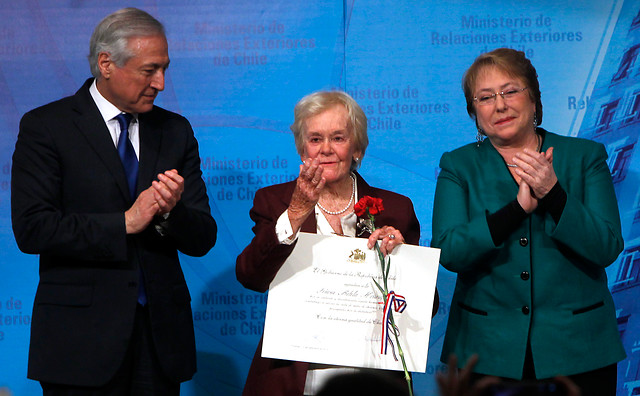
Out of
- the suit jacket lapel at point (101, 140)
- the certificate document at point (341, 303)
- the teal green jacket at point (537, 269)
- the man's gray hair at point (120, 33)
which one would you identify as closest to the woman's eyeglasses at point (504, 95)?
the teal green jacket at point (537, 269)

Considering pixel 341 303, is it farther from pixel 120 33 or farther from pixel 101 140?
pixel 120 33

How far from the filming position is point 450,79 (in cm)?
412

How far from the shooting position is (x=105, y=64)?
106 inches

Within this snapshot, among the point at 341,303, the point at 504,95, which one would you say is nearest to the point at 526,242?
the point at 504,95

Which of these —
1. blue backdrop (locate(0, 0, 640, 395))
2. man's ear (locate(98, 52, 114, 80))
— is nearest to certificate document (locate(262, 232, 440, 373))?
man's ear (locate(98, 52, 114, 80))

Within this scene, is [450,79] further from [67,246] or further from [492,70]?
[67,246]

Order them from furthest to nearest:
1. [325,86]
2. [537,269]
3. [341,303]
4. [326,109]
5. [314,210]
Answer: [325,86]
[326,109]
[314,210]
[537,269]
[341,303]

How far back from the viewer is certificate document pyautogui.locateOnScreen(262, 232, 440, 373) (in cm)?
242

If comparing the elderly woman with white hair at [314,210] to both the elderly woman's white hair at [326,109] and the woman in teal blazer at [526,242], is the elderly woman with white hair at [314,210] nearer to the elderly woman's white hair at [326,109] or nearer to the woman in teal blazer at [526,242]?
the elderly woman's white hair at [326,109]

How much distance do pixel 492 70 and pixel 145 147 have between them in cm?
127

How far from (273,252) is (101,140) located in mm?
723

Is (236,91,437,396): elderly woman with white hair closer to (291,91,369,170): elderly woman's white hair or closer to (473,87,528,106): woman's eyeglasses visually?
(291,91,369,170): elderly woman's white hair

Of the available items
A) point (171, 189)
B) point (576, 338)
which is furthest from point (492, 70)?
point (171, 189)

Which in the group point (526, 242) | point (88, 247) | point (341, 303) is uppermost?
point (526, 242)
